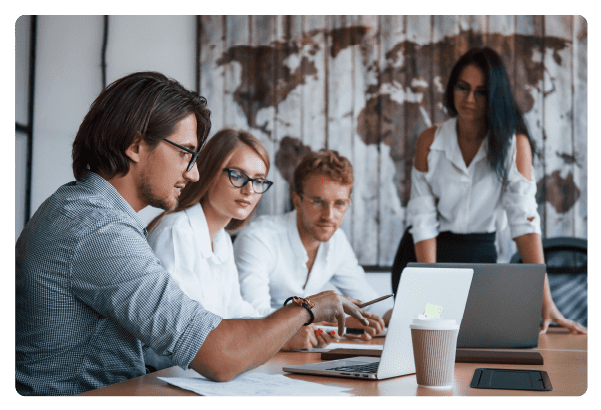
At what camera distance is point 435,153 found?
253 centimetres

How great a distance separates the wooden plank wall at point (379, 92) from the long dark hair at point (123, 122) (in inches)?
34.2

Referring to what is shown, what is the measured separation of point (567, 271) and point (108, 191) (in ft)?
6.53

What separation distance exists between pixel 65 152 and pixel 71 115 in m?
0.14

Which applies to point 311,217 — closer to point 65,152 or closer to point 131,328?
point 65,152

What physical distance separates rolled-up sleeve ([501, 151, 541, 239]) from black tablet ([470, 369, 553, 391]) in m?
1.24

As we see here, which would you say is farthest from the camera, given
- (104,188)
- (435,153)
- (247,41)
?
(435,153)

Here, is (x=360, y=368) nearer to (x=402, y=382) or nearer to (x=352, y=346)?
(x=402, y=382)

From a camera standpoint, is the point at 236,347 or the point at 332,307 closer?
the point at 236,347

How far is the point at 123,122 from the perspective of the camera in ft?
4.41

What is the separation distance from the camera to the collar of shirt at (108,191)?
127 cm

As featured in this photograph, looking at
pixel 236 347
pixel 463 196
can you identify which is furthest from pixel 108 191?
pixel 463 196

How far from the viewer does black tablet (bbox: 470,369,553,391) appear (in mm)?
1025

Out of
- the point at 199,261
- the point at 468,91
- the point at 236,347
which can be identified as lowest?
the point at 236,347

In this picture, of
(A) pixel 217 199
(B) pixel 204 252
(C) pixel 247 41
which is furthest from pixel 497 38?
(B) pixel 204 252
